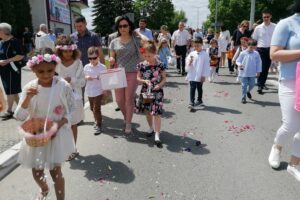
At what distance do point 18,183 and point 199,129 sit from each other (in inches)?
135

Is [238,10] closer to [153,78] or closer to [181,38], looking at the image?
[181,38]


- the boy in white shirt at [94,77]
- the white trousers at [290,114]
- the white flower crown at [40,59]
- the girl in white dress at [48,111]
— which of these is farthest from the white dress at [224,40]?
the white flower crown at [40,59]

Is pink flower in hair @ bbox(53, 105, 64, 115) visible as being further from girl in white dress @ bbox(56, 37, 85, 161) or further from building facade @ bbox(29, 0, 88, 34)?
building facade @ bbox(29, 0, 88, 34)

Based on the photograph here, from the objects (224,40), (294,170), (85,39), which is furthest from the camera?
(224,40)

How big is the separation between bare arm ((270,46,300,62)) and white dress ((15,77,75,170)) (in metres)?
2.40

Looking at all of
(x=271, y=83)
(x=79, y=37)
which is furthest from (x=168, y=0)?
(x=79, y=37)

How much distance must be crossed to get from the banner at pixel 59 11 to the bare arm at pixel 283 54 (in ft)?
122

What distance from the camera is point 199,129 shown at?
6754 mm

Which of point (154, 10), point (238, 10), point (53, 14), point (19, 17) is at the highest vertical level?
point (154, 10)

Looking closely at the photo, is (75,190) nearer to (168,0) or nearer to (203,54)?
(203,54)

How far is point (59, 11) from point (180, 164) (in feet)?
132

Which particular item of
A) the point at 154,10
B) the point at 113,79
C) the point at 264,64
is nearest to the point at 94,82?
the point at 113,79

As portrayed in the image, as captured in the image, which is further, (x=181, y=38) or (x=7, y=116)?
(x=181, y=38)

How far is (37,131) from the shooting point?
3287 mm
